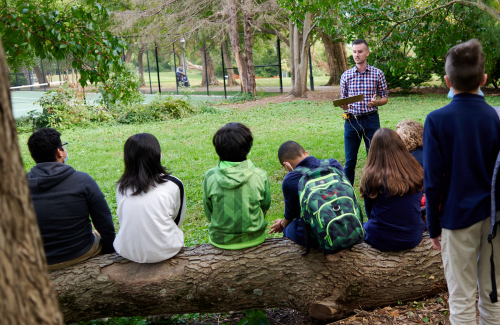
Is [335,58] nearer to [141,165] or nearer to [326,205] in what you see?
[141,165]

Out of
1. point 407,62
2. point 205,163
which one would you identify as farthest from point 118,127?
point 407,62

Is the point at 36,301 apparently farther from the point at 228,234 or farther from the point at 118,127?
the point at 118,127

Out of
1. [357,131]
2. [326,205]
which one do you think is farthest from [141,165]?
[357,131]

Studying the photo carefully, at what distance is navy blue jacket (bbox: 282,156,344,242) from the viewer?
310 centimetres

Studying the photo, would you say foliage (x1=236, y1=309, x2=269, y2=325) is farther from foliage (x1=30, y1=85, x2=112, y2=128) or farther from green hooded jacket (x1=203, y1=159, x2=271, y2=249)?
foliage (x1=30, y1=85, x2=112, y2=128)

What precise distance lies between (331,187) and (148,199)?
1.29 metres

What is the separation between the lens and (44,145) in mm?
3176

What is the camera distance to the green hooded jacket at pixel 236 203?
3.17m

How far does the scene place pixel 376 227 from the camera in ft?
Result: 10.7

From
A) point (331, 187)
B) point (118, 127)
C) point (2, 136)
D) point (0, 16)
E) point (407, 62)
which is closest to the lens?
point (2, 136)

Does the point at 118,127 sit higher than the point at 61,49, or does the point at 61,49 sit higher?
the point at 61,49

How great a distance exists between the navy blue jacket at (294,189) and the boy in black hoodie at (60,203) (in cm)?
137

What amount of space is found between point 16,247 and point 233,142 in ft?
6.71

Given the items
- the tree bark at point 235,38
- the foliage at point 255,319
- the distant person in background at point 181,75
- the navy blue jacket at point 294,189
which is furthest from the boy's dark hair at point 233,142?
the distant person in background at point 181,75
